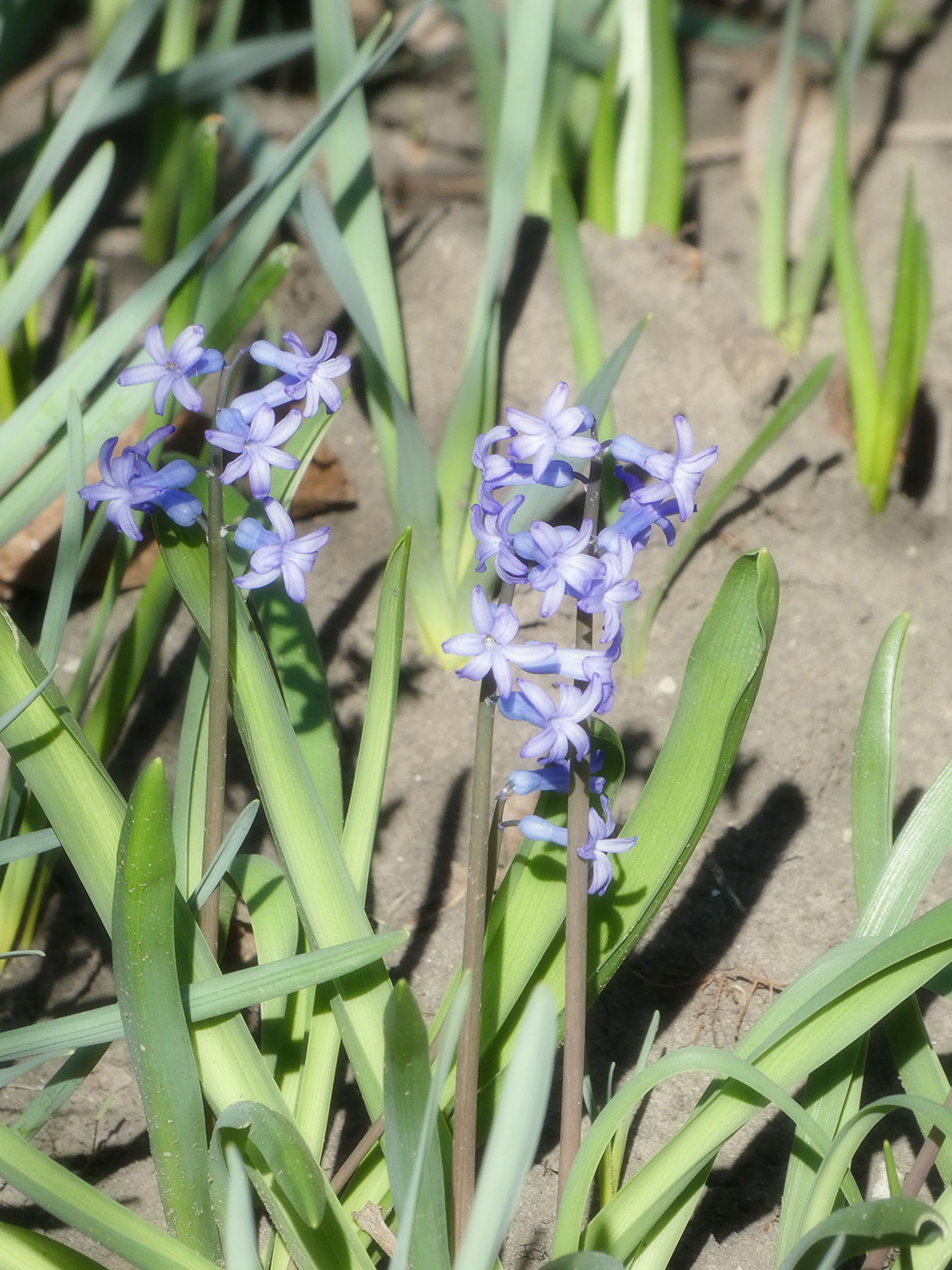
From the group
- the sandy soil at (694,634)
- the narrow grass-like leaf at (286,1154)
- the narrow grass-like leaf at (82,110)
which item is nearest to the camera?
the narrow grass-like leaf at (286,1154)

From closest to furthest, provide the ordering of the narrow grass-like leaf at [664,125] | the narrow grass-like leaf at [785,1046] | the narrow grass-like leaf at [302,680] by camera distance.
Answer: the narrow grass-like leaf at [785,1046]
the narrow grass-like leaf at [302,680]
the narrow grass-like leaf at [664,125]

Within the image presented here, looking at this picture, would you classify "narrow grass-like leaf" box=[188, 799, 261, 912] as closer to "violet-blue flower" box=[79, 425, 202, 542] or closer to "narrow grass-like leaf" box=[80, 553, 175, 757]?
"violet-blue flower" box=[79, 425, 202, 542]

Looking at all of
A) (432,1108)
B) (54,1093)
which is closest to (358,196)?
(54,1093)

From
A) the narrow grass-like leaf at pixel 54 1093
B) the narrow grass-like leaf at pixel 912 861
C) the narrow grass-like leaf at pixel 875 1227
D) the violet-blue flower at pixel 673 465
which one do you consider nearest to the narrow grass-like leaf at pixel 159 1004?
the narrow grass-like leaf at pixel 54 1093

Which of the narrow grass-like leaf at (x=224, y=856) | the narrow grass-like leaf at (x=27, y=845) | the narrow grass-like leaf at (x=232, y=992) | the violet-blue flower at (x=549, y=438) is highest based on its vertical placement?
the violet-blue flower at (x=549, y=438)

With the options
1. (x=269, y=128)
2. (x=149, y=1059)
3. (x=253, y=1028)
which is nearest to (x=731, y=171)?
(x=269, y=128)

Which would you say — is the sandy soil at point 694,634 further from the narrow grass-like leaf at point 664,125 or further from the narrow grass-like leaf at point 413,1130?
the narrow grass-like leaf at point 413,1130

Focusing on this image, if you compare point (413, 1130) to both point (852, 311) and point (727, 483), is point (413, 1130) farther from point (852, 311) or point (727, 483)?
point (852, 311)

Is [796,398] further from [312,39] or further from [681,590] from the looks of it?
[312,39]
